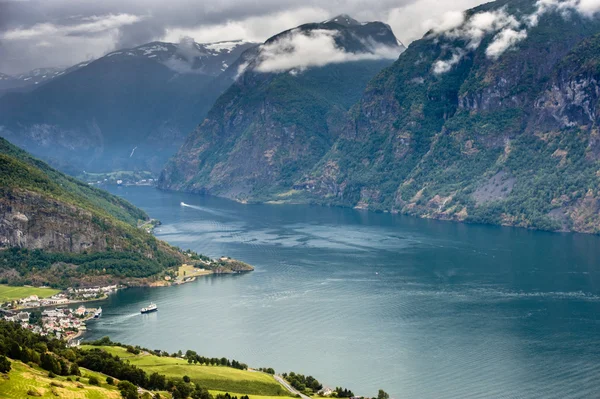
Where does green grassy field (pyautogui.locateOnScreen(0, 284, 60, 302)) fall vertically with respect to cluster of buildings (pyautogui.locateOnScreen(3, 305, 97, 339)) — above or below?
above

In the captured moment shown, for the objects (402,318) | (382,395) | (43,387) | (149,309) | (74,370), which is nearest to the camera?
(43,387)

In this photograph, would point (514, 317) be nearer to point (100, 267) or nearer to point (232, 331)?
point (232, 331)

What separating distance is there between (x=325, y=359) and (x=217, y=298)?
3663cm

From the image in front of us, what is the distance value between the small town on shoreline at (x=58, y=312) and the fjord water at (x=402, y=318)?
2.87m

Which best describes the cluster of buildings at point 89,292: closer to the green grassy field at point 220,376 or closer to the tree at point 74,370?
the green grassy field at point 220,376

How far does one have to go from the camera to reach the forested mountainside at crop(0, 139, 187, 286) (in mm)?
144250

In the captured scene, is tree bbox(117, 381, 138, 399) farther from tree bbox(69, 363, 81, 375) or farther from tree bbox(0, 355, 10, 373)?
tree bbox(0, 355, 10, 373)

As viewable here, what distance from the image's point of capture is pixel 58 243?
152 m

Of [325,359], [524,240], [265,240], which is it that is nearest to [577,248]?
[524,240]

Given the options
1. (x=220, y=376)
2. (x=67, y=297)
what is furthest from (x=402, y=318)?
(x=67, y=297)

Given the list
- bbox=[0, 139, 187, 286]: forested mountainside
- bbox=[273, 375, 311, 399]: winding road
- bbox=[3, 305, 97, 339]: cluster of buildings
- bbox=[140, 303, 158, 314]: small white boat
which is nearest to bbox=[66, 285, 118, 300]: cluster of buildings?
bbox=[0, 139, 187, 286]: forested mountainside

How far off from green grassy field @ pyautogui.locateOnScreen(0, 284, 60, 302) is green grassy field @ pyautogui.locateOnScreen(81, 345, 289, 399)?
1822 inches

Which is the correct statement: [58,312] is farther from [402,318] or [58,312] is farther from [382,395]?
[382,395]

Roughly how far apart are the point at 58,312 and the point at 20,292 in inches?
594
